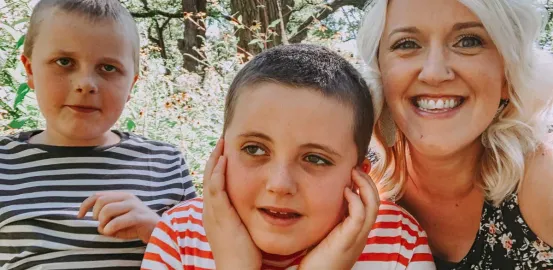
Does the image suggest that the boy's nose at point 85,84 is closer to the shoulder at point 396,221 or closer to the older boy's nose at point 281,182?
the older boy's nose at point 281,182

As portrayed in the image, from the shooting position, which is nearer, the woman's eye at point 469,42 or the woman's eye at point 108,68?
the woman's eye at point 469,42

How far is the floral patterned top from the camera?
2021 millimetres

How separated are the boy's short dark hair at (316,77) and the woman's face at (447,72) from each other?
0.76 feet

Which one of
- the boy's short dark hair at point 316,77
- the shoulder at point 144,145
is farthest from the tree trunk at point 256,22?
the boy's short dark hair at point 316,77

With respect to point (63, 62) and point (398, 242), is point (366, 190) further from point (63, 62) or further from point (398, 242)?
point (63, 62)

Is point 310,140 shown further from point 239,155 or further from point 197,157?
point 197,157

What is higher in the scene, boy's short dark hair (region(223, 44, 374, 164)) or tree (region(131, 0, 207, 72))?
tree (region(131, 0, 207, 72))

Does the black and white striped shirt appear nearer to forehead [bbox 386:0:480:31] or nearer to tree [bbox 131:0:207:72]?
forehead [bbox 386:0:480:31]

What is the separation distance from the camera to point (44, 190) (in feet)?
6.69

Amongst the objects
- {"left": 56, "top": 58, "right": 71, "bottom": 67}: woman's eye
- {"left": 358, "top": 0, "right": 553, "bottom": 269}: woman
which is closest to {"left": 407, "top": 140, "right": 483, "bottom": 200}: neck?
{"left": 358, "top": 0, "right": 553, "bottom": 269}: woman

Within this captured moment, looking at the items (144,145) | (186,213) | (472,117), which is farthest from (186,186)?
(472,117)

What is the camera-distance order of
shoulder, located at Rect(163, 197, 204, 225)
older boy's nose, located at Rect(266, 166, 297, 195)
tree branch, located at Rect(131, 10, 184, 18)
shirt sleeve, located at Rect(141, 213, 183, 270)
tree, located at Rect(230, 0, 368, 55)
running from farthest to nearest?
tree branch, located at Rect(131, 10, 184, 18)
tree, located at Rect(230, 0, 368, 55)
shoulder, located at Rect(163, 197, 204, 225)
shirt sleeve, located at Rect(141, 213, 183, 270)
older boy's nose, located at Rect(266, 166, 297, 195)

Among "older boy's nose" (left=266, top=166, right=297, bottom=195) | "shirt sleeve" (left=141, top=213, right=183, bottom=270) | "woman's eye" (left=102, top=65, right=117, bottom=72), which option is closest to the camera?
"older boy's nose" (left=266, top=166, right=297, bottom=195)

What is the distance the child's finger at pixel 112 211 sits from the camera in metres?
1.85
